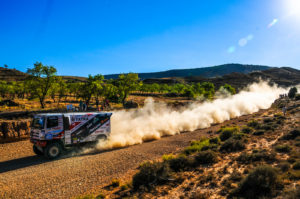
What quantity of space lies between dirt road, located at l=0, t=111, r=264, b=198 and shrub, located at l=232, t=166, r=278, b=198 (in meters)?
7.27

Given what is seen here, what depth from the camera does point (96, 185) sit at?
34.6 feet

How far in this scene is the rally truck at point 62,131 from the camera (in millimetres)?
14508

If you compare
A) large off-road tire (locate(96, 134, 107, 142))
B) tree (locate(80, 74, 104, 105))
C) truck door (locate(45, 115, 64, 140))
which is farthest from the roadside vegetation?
tree (locate(80, 74, 104, 105))

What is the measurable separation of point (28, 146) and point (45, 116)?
7.42 m

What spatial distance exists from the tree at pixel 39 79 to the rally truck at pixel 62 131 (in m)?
26.3

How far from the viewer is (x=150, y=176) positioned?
Answer: 1027cm

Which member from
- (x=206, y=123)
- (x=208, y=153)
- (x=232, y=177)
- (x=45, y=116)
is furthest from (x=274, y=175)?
(x=206, y=123)

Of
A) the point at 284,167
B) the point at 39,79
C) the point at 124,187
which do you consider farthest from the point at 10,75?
the point at 284,167

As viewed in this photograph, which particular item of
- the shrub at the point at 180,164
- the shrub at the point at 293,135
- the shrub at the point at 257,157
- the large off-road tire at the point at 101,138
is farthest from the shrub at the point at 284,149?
the large off-road tire at the point at 101,138

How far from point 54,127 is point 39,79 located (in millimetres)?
28340

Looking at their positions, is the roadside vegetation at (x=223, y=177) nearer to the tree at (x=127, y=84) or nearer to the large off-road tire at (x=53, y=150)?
the large off-road tire at (x=53, y=150)

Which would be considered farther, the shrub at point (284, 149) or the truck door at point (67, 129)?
the truck door at point (67, 129)

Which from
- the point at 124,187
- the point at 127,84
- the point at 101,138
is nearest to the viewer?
the point at 124,187

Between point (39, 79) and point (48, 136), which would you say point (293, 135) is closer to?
point (48, 136)
